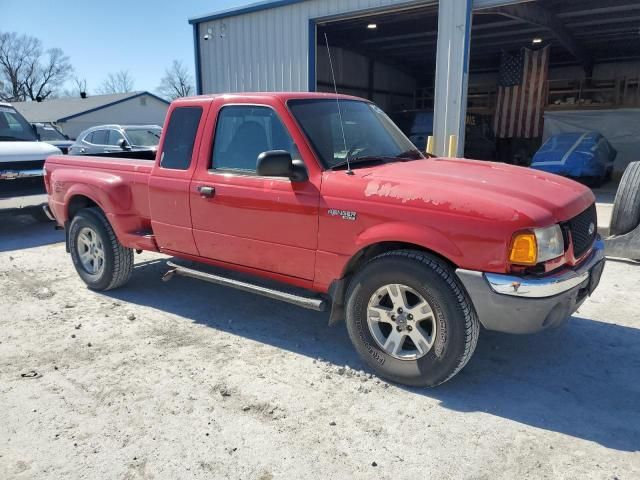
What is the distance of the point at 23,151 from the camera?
28.1 ft

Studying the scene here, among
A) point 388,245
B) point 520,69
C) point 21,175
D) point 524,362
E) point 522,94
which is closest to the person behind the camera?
point 388,245

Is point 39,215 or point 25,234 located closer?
point 25,234

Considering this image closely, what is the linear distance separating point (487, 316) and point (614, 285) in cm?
319

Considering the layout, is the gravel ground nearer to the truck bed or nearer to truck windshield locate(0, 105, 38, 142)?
the truck bed

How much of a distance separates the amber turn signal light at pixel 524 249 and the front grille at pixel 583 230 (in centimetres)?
45

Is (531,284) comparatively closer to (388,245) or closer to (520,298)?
(520,298)

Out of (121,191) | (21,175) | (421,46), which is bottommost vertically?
(21,175)

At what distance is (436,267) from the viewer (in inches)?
122

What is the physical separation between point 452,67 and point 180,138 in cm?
727

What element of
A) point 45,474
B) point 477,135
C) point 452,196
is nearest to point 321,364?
point 452,196

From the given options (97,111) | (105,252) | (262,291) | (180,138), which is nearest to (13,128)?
(105,252)

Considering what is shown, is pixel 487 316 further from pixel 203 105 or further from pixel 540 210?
pixel 203 105

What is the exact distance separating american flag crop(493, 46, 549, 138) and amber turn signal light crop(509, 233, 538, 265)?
1762cm

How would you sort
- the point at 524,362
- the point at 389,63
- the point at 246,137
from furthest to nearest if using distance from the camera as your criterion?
the point at 389,63 → the point at 246,137 → the point at 524,362
